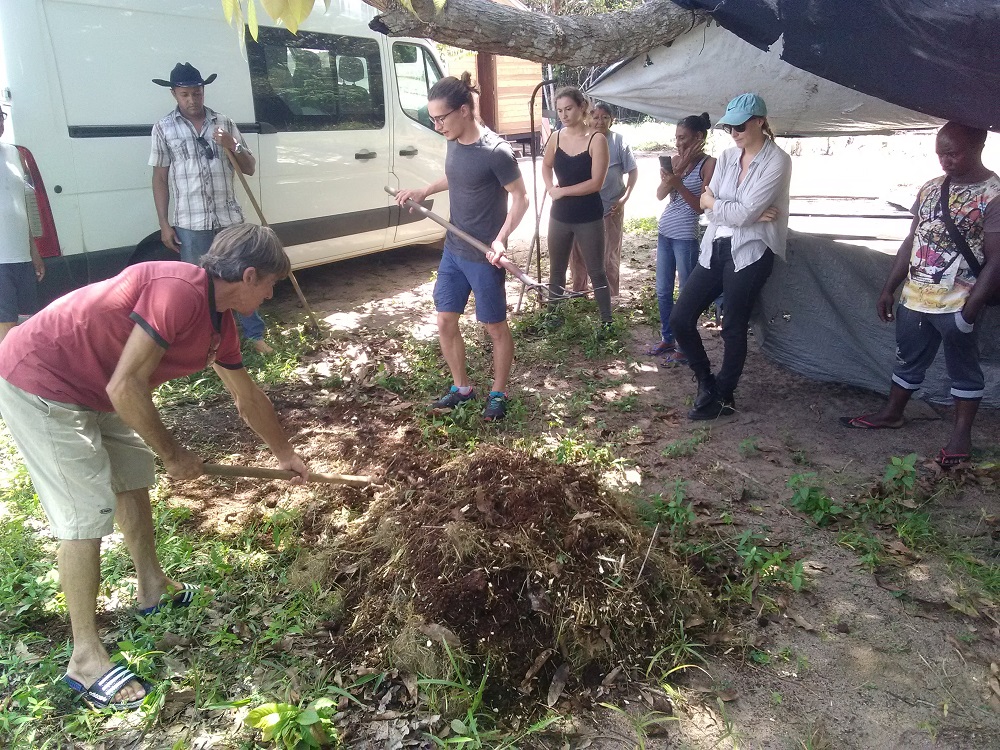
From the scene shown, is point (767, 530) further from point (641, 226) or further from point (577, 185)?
point (641, 226)

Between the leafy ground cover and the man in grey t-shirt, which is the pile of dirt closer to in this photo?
the leafy ground cover

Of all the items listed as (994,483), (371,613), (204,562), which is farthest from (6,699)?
(994,483)

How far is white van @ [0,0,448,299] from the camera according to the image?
4.52 metres

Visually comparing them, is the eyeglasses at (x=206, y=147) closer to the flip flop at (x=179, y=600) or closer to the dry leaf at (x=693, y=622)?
the flip flop at (x=179, y=600)

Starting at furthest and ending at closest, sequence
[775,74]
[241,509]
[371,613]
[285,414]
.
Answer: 1. [285,414]
2. [775,74]
3. [241,509]
4. [371,613]

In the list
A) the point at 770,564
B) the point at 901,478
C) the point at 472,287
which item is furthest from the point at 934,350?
the point at 472,287

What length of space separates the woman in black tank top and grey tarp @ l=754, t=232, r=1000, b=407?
4.40 feet

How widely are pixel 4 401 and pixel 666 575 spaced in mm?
2381

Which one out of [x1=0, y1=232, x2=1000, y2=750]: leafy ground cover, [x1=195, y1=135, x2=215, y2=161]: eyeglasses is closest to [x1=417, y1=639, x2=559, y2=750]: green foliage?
[x1=0, y1=232, x2=1000, y2=750]: leafy ground cover

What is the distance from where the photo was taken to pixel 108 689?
2.43m

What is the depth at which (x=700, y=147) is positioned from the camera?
484 centimetres

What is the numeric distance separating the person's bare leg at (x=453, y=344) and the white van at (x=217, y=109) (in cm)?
247

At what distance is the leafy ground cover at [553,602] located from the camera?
234 cm

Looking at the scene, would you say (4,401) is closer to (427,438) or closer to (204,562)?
(204,562)
